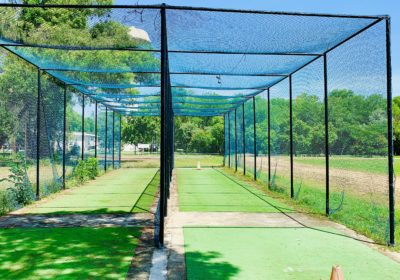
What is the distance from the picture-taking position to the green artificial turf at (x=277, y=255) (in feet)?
11.1

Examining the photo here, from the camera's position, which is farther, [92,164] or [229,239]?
[92,164]

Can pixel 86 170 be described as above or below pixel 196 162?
above

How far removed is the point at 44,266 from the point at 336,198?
19.4 ft

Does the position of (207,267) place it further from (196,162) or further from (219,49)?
(196,162)

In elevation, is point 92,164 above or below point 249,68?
below

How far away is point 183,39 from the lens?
17.4 ft

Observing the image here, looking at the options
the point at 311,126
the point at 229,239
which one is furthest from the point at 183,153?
the point at 229,239

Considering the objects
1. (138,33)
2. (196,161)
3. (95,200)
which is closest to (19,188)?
(95,200)

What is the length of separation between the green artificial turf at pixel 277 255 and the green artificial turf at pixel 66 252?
2.50 ft

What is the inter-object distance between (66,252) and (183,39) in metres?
3.30

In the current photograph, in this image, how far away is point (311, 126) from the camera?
31.4ft

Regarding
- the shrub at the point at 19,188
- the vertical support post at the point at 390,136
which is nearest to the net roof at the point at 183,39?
the vertical support post at the point at 390,136

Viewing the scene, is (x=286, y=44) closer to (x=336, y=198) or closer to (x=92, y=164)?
(x=336, y=198)

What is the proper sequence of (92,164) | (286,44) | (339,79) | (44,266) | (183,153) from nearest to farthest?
1. (44,266)
2. (286,44)
3. (339,79)
4. (92,164)
5. (183,153)
